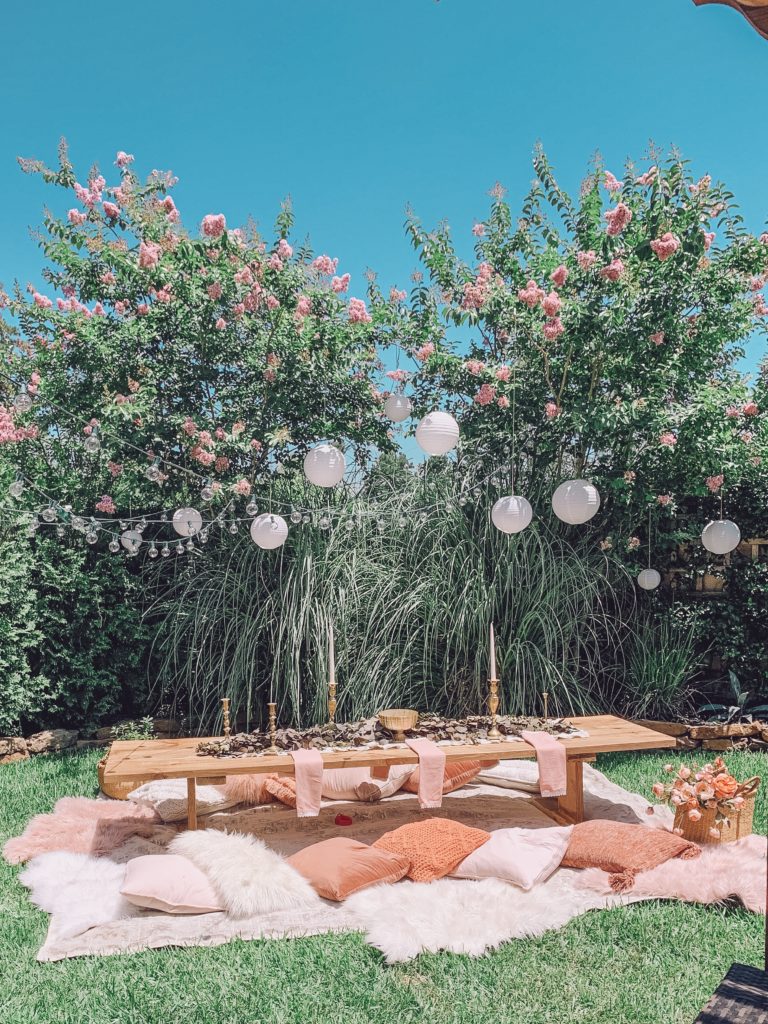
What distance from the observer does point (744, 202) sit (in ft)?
16.9

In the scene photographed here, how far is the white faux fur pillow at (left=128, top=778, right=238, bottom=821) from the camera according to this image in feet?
12.2

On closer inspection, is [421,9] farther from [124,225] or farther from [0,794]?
[0,794]

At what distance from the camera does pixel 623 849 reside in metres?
3.01

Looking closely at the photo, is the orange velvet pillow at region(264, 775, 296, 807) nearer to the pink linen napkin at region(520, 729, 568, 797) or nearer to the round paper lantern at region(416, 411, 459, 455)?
the pink linen napkin at region(520, 729, 568, 797)

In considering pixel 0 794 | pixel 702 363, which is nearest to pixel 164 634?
A: pixel 0 794

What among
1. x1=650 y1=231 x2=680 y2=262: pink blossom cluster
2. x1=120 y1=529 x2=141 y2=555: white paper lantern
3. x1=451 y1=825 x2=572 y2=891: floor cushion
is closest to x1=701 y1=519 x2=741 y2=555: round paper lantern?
x1=650 y1=231 x2=680 y2=262: pink blossom cluster

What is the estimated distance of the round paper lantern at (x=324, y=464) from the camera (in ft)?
13.9

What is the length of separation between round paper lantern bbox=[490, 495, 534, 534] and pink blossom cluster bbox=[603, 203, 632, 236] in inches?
74.6

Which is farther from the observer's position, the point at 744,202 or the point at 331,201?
the point at 331,201

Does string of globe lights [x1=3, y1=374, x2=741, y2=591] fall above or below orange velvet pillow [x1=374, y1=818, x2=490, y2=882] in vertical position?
above

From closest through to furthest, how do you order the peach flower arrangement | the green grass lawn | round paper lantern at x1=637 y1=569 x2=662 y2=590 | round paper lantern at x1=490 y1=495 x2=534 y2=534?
the green grass lawn → the peach flower arrangement → round paper lantern at x1=490 y1=495 x2=534 y2=534 → round paper lantern at x1=637 y1=569 x2=662 y2=590

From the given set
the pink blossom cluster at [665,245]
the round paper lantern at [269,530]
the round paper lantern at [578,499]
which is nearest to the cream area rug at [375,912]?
the round paper lantern at [269,530]

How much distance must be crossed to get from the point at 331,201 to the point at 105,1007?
17.2 ft

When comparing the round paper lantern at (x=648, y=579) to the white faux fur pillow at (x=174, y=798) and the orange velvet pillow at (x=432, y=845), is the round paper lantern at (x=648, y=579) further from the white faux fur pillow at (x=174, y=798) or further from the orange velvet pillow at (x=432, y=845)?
the white faux fur pillow at (x=174, y=798)
